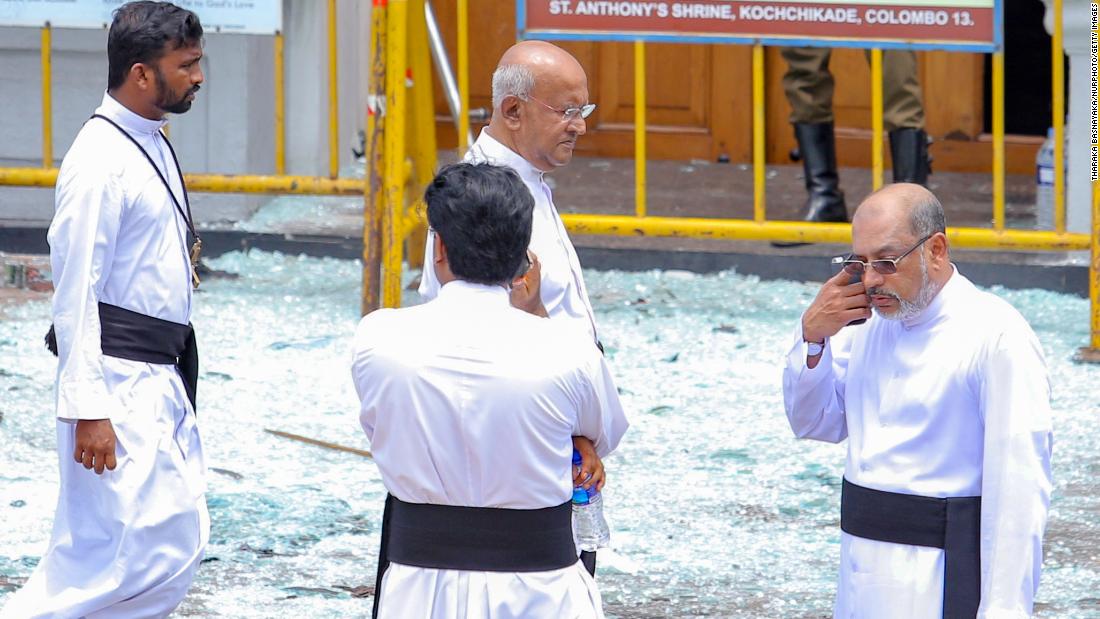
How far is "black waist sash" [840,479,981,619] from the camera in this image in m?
3.39

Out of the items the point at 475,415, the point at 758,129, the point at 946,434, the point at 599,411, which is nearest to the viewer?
the point at 475,415

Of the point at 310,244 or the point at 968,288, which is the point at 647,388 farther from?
the point at 968,288

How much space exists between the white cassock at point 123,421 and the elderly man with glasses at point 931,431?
1.55m

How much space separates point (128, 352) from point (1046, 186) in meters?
5.66

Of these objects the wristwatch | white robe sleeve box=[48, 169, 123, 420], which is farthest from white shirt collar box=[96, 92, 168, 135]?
the wristwatch

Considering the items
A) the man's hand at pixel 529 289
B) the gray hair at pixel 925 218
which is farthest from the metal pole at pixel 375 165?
the gray hair at pixel 925 218

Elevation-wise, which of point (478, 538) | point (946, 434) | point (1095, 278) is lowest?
point (478, 538)

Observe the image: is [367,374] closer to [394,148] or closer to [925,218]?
[925,218]

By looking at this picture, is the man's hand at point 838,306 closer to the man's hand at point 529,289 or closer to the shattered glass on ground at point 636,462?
the man's hand at point 529,289

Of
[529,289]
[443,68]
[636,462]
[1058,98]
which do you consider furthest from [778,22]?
[529,289]

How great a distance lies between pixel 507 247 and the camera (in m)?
3.17

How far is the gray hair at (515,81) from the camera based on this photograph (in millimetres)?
4051

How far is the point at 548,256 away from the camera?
396 cm

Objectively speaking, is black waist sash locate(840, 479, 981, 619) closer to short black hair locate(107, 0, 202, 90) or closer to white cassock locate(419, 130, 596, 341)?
white cassock locate(419, 130, 596, 341)
